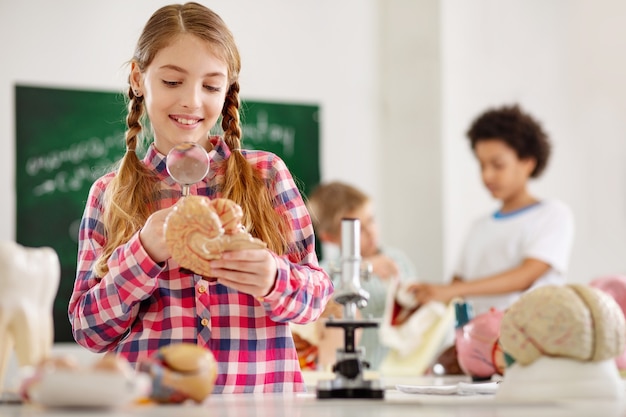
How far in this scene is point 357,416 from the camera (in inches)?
35.1

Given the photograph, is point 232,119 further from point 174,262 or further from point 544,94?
point 544,94

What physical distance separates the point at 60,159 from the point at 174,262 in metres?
2.99

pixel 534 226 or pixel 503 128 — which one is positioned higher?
pixel 503 128

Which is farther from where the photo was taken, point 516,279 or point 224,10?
point 224,10

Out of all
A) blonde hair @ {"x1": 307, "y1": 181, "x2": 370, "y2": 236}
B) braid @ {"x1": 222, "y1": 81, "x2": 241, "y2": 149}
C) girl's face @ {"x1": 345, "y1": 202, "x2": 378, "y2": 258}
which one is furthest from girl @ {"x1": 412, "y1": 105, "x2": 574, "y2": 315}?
braid @ {"x1": 222, "y1": 81, "x2": 241, "y2": 149}

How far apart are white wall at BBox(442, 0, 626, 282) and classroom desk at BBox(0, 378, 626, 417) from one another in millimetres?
3768

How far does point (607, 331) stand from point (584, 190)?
3815 millimetres

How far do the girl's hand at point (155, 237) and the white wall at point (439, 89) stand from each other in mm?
3319

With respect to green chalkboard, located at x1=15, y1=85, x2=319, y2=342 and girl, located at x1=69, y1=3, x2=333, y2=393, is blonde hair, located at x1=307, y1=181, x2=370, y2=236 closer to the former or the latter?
green chalkboard, located at x1=15, y1=85, x2=319, y2=342

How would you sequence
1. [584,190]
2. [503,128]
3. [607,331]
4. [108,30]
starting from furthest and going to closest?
[584,190], [108,30], [503,128], [607,331]

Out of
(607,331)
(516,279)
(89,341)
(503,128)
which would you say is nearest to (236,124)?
(89,341)

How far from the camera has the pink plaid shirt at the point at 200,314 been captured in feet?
4.41

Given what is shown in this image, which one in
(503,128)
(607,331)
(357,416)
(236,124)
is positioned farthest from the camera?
(503,128)

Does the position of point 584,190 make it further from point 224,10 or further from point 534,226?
point 224,10
